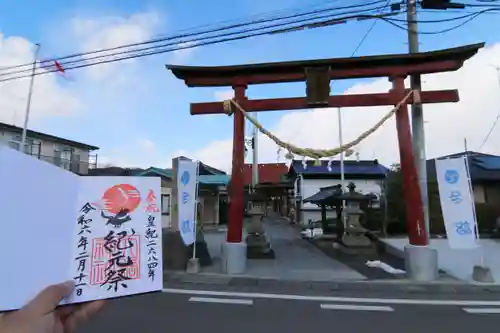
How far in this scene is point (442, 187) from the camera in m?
7.38

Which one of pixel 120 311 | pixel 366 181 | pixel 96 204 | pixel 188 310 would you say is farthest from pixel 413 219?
pixel 366 181

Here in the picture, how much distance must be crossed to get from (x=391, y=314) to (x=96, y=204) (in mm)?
5166

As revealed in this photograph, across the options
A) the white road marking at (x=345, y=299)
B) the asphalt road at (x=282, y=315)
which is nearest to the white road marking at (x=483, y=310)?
the asphalt road at (x=282, y=315)

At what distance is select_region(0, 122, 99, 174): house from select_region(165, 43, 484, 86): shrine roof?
42.7 ft

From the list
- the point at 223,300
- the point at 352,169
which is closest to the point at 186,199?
the point at 223,300

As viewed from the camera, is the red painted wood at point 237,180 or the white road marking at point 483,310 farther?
the red painted wood at point 237,180

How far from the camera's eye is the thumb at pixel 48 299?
112 centimetres

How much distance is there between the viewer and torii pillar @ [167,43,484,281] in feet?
24.6

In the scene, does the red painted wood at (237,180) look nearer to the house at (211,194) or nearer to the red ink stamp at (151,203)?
the red ink stamp at (151,203)

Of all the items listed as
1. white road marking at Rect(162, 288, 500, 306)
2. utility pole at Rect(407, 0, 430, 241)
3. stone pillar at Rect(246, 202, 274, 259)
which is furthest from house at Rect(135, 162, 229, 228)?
utility pole at Rect(407, 0, 430, 241)

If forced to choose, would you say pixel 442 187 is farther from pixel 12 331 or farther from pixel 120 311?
pixel 12 331

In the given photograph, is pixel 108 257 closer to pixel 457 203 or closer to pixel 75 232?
pixel 75 232

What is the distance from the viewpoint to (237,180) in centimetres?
832

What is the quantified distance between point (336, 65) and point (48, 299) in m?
8.04
